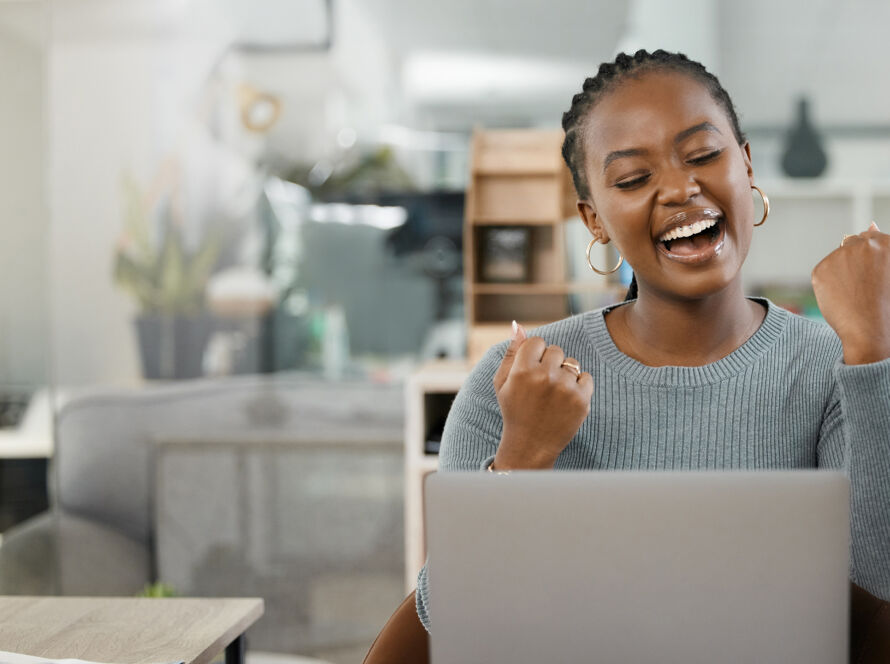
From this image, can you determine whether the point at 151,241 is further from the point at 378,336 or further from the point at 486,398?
the point at 486,398

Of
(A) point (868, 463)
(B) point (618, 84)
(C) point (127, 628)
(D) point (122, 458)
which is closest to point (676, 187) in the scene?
(B) point (618, 84)

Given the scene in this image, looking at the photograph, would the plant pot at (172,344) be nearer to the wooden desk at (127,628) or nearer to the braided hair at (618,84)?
the wooden desk at (127,628)

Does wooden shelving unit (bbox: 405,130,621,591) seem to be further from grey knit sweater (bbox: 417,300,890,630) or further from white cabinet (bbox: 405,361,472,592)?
grey knit sweater (bbox: 417,300,890,630)

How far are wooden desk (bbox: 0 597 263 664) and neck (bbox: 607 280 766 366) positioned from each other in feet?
1.94

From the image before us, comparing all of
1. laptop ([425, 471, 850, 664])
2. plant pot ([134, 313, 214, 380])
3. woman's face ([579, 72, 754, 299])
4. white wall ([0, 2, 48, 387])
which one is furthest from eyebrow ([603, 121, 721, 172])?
white wall ([0, 2, 48, 387])

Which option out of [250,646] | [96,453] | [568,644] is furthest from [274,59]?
[568,644]

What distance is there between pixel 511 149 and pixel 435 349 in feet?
3.79

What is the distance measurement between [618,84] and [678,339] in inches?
12.6

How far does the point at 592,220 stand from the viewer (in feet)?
4.12

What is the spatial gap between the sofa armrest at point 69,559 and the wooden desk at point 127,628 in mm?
1659

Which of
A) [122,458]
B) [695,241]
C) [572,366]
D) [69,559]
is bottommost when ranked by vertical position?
[69,559]

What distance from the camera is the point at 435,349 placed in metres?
3.52

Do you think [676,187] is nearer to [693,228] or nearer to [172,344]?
[693,228]

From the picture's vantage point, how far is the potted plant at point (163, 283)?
3195mm
